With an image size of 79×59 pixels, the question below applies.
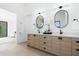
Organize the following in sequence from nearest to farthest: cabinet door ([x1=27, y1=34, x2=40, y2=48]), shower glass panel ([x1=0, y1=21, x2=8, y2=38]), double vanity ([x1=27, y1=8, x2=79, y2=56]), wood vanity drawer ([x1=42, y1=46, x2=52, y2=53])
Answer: double vanity ([x1=27, y1=8, x2=79, y2=56]), wood vanity drawer ([x1=42, y1=46, x2=52, y2=53]), cabinet door ([x1=27, y1=34, x2=40, y2=48]), shower glass panel ([x1=0, y1=21, x2=8, y2=38])

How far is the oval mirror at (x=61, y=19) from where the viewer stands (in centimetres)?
428

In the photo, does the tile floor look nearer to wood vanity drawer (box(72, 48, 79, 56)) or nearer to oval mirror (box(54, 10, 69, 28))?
wood vanity drawer (box(72, 48, 79, 56))

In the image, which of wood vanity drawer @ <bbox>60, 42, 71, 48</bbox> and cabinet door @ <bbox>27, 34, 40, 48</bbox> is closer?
wood vanity drawer @ <bbox>60, 42, 71, 48</bbox>

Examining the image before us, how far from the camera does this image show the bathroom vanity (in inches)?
118

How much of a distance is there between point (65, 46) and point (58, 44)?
12.4 inches

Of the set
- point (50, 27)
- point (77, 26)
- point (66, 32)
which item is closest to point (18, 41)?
point (50, 27)

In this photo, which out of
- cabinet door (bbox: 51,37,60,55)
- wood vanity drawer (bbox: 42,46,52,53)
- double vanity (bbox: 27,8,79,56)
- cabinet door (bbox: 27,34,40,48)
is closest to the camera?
double vanity (bbox: 27,8,79,56)

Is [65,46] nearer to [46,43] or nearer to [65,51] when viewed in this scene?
[65,51]

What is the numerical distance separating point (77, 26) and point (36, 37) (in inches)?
79.0

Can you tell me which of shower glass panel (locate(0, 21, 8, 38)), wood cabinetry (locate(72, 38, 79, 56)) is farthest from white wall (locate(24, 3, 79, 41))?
shower glass panel (locate(0, 21, 8, 38))

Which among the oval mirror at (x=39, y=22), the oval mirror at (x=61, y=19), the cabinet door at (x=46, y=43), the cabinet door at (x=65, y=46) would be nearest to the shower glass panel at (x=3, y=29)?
the oval mirror at (x=39, y=22)

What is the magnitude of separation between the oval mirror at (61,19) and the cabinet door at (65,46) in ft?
3.95

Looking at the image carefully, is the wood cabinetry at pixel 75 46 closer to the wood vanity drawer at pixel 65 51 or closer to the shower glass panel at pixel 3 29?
the wood vanity drawer at pixel 65 51

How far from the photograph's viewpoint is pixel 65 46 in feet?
10.7
